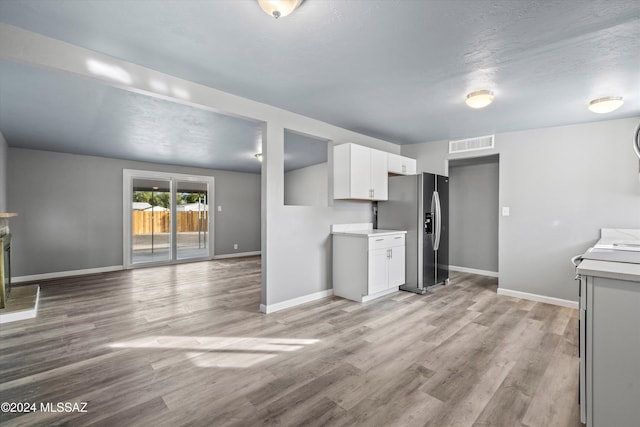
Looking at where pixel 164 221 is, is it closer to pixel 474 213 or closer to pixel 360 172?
pixel 360 172

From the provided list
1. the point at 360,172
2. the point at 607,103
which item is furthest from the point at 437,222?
the point at 607,103

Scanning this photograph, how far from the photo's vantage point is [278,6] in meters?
1.66

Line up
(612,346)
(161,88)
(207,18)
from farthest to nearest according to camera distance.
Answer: (161,88), (207,18), (612,346)

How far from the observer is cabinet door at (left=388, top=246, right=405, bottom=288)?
4234mm

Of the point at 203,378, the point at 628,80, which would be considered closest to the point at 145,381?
the point at 203,378

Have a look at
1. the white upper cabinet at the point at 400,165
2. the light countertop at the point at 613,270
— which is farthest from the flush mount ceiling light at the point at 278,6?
the white upper cabinet at the point at 400,165

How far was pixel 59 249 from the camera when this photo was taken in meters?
5.59

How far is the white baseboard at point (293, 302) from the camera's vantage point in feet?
11.6

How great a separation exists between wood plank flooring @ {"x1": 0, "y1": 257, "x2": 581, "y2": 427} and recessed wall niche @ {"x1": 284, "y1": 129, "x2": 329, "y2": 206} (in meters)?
3.22

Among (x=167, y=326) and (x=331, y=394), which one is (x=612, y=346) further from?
(x=167, y=326)

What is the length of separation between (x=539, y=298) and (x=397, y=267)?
1976mm

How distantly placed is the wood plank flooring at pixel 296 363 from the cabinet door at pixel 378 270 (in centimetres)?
20

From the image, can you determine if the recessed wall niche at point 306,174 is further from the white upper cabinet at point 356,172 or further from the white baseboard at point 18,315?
the white baseboard at point 18,315

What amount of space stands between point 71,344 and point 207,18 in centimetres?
301
